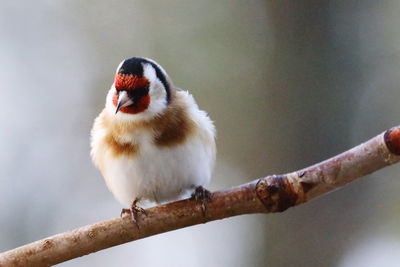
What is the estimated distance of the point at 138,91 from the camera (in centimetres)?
338

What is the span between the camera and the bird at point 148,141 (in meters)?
3.32

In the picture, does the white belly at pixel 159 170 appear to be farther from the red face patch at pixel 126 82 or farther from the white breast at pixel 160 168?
the red face patch at pixel 126 82

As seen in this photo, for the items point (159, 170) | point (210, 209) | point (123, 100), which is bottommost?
point (210, 209)

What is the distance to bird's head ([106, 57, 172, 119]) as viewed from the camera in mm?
3311

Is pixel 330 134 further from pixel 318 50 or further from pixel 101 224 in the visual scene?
pixel 101 224

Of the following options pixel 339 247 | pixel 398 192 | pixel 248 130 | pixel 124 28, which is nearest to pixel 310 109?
pixel 248 130

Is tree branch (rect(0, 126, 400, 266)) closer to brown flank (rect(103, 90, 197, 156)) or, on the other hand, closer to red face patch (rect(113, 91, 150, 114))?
brown flank (rect(103, 90, 197, 156))

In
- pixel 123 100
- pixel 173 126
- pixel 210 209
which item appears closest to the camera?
pixel 210 209

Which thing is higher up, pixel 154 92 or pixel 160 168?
pixel 154 92

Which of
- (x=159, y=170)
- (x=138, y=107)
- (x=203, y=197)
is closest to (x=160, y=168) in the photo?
(x=159, y=170)

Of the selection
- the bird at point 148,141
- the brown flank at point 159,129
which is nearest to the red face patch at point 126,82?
the bird at point 148,141

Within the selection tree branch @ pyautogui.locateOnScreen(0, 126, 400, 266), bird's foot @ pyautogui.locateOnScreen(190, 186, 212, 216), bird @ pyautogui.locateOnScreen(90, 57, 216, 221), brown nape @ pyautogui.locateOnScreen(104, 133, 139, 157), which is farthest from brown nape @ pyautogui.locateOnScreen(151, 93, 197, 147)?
tree branch @ pyautogui.locateOnScreen(0, 126, 400, 266)

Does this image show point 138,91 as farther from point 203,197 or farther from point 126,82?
point 203,197

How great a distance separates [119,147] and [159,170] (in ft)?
0.82
